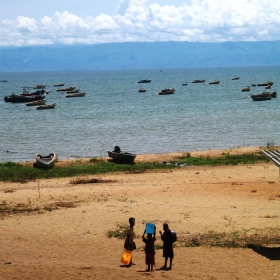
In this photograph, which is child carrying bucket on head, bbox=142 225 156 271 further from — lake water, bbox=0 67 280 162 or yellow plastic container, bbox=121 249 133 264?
lake water, bbox=0 67 280 162

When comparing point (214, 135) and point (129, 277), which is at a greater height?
point (214, 135)

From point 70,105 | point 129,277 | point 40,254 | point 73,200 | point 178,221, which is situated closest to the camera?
point 129,277

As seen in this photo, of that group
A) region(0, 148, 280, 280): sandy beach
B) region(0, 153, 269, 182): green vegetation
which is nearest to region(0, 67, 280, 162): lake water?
region(0, 153, 269, 182): green vegetation

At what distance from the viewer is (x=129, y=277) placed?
13.4 meters

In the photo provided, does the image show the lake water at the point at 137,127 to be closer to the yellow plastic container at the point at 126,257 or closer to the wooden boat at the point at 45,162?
the wooden boat at the point at 45,162

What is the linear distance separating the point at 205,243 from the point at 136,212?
4.59m

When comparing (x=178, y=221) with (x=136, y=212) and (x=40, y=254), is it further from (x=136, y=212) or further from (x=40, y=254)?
(x=40, y=254)

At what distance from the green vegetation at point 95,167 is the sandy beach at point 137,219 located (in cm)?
121

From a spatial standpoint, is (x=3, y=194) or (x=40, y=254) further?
(x=3, y=194)

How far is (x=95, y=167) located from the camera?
32.0 meters

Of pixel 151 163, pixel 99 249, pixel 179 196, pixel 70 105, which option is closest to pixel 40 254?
pixel 99 249

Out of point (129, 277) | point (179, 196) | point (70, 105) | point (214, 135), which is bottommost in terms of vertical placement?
point (129, 277)

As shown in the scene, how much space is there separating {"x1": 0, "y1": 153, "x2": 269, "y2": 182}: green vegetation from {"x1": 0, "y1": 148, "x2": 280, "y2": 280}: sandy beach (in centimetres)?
121

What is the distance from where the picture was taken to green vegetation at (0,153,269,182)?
2983 centimetres
